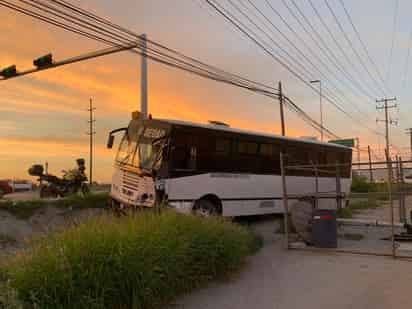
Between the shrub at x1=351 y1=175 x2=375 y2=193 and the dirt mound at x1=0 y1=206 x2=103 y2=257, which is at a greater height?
the shrub at x1=351 y1=175 x2=375 y2=193

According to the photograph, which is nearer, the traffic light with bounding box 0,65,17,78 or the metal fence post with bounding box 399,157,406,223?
the metal fence post with bounding box 399,157,406,223

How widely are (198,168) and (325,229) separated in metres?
4.24

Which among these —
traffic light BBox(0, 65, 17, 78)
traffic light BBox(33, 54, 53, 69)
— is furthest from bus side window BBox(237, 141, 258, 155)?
traffic light BBox(0, 65, 17, 78)

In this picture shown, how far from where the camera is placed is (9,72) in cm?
1538

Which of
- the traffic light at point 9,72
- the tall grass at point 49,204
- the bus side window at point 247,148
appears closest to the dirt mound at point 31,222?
the tall grass at point 49,204

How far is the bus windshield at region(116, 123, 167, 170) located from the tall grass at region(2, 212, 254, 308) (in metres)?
4.26

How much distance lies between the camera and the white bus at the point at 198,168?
1130 centimetres

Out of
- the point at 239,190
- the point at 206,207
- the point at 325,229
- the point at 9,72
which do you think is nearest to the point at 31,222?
the point at 206,207

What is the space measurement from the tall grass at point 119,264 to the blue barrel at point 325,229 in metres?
3.47

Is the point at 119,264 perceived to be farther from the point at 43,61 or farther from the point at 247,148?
the point at 43,61

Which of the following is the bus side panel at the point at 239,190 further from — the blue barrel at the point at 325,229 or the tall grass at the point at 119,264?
the tall grass at the point at 119,264

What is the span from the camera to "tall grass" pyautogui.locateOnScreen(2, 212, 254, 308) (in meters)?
4.77

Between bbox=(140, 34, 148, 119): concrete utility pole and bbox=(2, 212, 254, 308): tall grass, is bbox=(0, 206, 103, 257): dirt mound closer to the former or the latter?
bbox=(140, 34, 148, 119): concrete utility pole

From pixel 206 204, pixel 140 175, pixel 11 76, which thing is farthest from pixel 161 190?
pixel 11 76
